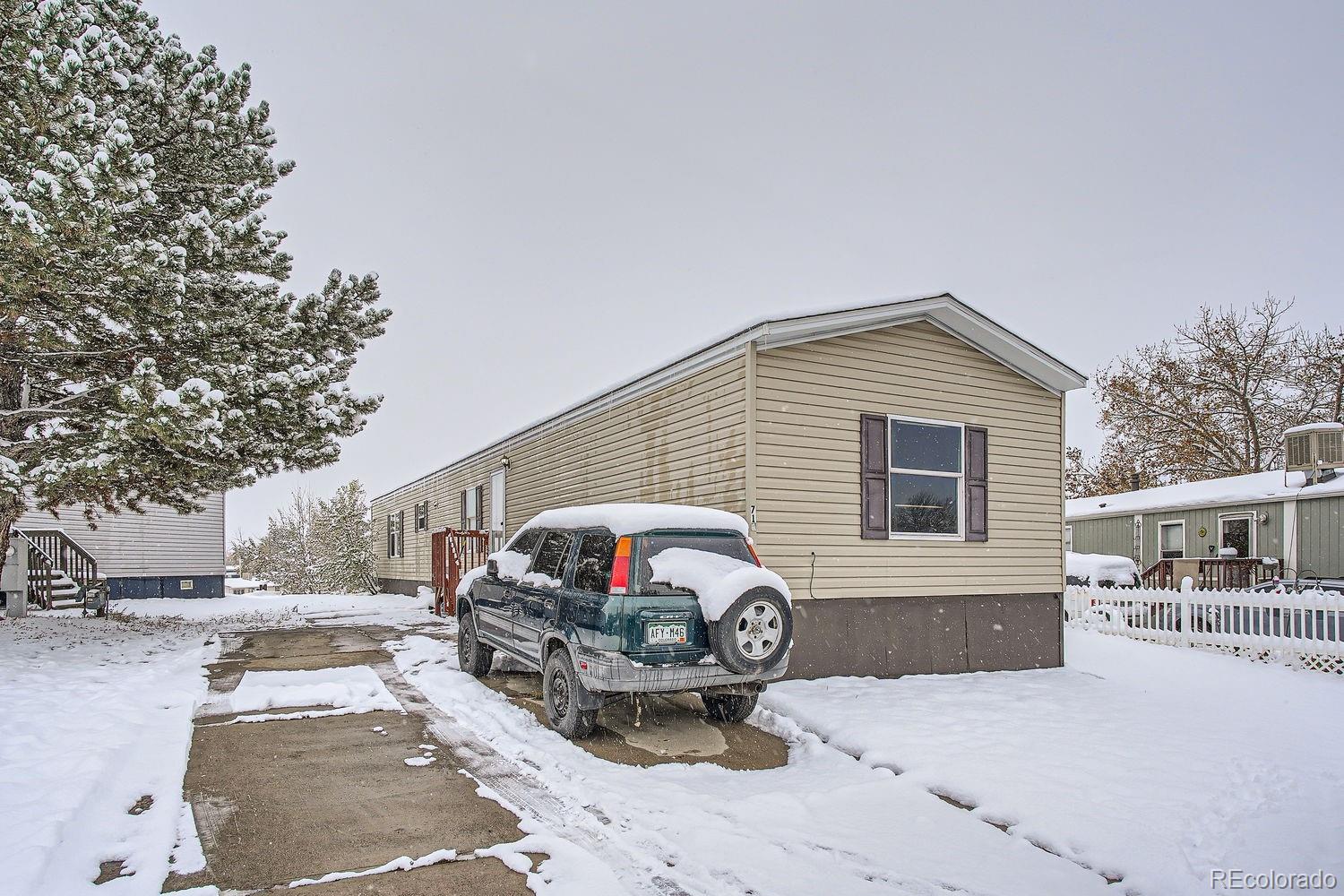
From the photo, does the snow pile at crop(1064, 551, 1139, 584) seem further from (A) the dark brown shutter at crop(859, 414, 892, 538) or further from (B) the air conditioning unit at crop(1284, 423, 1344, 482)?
(A) the dark brown shutter at crop(859, 414, 892, 538)

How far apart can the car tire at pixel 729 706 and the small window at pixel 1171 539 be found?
790 inches

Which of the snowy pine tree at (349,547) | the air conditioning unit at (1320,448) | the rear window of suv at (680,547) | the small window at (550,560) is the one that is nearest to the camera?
the rear window of suv at (680,547)

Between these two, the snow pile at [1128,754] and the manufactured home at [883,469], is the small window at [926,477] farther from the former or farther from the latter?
the snow pile at [1128,754]

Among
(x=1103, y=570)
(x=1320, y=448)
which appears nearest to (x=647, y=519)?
(x=1103, y=570)

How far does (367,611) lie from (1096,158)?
2844 cm

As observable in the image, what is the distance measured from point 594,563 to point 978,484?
6.10 m

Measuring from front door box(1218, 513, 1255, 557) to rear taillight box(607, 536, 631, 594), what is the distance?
2022cm

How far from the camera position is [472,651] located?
859cm

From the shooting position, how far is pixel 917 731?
6.57 m

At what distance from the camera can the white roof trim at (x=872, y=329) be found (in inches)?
340

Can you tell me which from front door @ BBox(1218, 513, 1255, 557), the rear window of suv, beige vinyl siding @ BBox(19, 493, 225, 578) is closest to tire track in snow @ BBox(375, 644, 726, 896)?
the rear window of suv

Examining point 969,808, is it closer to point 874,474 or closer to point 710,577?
point 710,577

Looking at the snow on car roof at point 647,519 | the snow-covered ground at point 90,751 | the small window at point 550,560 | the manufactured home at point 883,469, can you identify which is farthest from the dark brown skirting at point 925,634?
the snow-covered ground at point 90,751

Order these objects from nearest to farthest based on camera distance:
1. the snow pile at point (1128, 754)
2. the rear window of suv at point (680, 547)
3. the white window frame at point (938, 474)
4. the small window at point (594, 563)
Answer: the snow pile at point (1128, 754)
the rear window of suv at point (680, 547)
the small window at point (594, 563)
the white window frame at point (938, 474)
